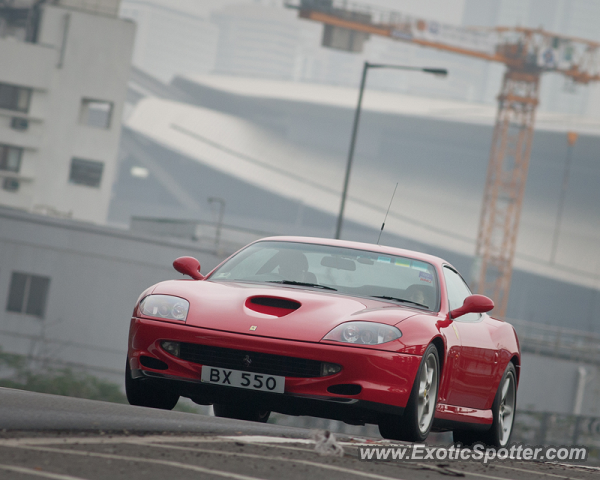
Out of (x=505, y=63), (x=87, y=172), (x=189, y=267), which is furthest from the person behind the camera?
(x=505, y=63)

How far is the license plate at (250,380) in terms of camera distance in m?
6.00

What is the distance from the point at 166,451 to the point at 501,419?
11.6 ft

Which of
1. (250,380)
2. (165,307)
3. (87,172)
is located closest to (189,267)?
(165,307)

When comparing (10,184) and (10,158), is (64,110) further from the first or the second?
(10,184)

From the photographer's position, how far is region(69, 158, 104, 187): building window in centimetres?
5569

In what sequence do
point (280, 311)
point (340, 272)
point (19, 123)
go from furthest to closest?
point (19, 123)
point (340, 272)
point (280, 311)

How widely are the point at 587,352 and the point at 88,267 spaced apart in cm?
1845

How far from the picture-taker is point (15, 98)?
55094 millimetres

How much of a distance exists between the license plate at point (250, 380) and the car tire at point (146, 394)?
29.7 inches

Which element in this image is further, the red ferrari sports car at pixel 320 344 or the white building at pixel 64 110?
the white building at pixel 64 110

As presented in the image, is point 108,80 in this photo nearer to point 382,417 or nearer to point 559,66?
point 559,66

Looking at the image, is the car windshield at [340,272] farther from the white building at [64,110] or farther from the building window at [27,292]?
the white building at [64,110]

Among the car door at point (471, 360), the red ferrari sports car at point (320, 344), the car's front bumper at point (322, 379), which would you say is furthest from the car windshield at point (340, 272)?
the car's front bumper at point (322, 379)

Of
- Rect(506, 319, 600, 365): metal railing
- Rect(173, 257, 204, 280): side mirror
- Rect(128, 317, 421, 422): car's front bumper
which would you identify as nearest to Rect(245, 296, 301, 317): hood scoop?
Rect(128, 317, 421, 422): car's front bumper
